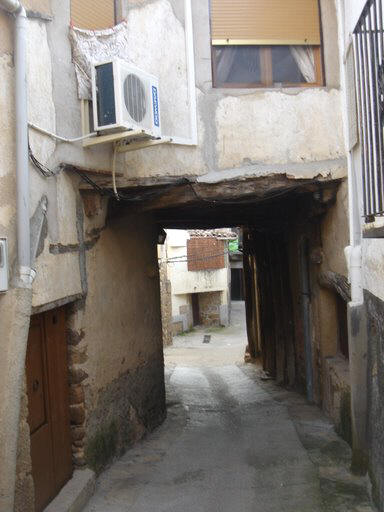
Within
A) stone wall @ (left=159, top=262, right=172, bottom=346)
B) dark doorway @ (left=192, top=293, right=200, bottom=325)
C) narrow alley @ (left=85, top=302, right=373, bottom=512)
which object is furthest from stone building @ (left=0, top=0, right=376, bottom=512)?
dark doorway @ (left=192, top=293, right=200, bottom=325)

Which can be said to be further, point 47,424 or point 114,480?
point 114,480

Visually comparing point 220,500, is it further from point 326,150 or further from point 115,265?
point 326,150

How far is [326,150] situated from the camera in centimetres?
603

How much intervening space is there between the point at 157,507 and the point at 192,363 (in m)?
13.7

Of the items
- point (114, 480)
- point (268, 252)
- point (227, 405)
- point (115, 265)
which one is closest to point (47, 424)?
point (114, 480)

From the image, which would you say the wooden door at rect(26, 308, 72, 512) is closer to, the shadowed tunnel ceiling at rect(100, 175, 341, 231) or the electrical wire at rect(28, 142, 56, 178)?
the electrical wire at rect(28, 142, 56, 178)

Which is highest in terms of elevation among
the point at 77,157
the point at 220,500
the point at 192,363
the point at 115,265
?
the point at 77,157

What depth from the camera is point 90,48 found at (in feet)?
17.8

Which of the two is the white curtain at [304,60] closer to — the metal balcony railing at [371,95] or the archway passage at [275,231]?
the archway passage at [275,231]

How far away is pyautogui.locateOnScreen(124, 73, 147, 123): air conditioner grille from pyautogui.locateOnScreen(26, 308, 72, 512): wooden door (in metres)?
1.98

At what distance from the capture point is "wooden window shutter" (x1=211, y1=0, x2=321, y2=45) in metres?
6.04

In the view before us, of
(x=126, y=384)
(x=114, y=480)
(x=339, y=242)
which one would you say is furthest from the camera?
(x=126, y=384)

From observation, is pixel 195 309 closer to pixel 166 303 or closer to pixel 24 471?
pixel 166 303

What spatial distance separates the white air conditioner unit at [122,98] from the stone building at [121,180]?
0.17m
